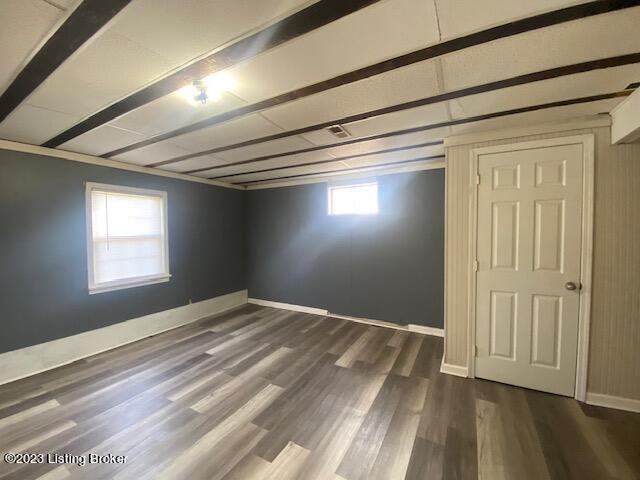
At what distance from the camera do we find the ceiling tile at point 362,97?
60.8 inches

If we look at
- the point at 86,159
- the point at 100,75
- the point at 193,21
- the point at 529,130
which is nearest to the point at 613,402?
the point at 529,130

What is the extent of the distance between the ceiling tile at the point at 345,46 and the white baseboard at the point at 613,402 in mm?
3045

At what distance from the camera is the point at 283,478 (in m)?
1.52

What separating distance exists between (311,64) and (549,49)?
1.21 m

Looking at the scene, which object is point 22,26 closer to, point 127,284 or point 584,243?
point 127,284

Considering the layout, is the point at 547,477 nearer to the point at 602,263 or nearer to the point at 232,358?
the point at 602,263

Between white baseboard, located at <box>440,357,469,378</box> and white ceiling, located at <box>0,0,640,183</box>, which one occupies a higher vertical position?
white ceiling, located at <box>0,0,640,183</box>

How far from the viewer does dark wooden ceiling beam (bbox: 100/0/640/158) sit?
1.05 metres

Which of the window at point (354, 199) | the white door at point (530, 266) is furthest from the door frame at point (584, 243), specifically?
the window at point (354, 199)

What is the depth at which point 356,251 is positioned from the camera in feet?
13.7

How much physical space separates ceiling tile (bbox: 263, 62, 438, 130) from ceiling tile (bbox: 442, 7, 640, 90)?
15 centimetres

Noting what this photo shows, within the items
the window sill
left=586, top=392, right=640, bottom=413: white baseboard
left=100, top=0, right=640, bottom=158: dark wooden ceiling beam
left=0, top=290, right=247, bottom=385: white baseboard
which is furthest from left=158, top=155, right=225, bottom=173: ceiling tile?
left=586, top=392, right=640, bottom=413: white baseboard

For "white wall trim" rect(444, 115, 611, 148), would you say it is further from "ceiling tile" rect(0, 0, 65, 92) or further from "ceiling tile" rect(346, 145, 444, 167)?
"ceiling tile" rect(0, 0, 65, 92)

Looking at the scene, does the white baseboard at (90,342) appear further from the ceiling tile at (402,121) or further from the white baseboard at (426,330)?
the ceiling tile at (402,121)
